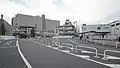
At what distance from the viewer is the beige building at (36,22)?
16112 centimetres

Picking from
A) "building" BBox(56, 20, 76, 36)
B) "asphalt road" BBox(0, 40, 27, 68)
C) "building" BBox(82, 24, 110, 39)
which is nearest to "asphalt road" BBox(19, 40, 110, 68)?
"asphalt road" BBox(0, 40, 27, 68)

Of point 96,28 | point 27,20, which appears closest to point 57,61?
point 96,28

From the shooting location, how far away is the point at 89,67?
9195mm

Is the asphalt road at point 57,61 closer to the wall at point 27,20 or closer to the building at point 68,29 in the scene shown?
the building at point 68,29

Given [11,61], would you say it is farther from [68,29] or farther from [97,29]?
[68,29]

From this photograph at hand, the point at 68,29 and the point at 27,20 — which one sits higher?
the point at 27,20

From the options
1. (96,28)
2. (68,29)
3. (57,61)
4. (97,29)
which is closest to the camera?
(57,61)

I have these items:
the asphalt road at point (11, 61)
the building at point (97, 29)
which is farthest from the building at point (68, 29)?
the asphalt road at point (11, 61)

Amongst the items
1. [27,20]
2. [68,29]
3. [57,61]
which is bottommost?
[57,61]

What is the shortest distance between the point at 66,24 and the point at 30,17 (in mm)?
47033

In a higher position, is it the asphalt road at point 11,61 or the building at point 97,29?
the building at point 97,29

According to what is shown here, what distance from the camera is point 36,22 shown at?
589 feet

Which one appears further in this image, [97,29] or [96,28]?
[96,28]

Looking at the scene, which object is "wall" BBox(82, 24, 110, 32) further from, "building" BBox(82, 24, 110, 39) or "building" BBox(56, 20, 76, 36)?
"building" BBox(56, 20, 76, 36)
